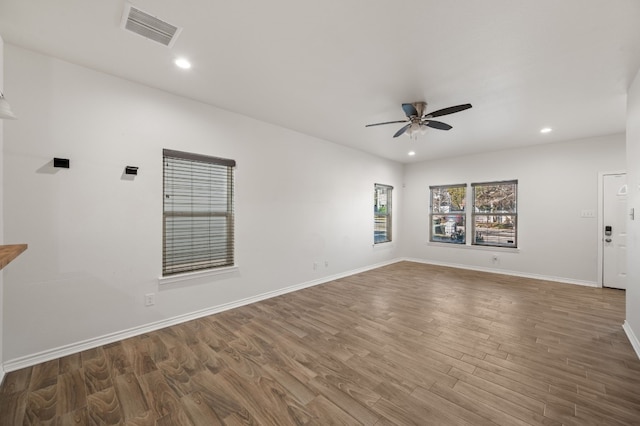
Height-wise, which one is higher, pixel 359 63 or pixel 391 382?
pixel 359 63

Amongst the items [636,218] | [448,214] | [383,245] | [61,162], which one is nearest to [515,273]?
[448,214]

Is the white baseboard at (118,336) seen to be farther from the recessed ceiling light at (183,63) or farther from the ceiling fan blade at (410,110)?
the ceiling fan blade at (410,110)

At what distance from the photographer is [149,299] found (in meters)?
2.98

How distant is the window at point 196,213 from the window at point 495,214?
563 centimetres

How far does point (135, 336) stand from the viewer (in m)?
2.84

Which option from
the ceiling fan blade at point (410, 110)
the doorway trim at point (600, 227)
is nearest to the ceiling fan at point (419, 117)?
the ceiling fan blade at point (410, 110)

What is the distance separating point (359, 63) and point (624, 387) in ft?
11.3

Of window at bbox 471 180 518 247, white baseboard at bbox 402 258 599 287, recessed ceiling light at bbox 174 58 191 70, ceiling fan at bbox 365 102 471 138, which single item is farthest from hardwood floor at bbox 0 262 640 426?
recessed ceiling light at bbox 174 58 191 70

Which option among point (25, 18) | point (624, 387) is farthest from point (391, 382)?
point (25, 18)

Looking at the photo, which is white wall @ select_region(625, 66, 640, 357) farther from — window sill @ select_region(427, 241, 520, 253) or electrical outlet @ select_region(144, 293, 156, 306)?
electrical outlet @ select_region(144, 293, 156, 306)

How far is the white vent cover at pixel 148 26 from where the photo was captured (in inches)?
75.6

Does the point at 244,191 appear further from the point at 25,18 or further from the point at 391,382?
the point at 391,382

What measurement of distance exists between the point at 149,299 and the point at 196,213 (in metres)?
1.12

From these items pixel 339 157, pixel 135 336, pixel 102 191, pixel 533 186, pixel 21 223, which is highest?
pixel 339 157
